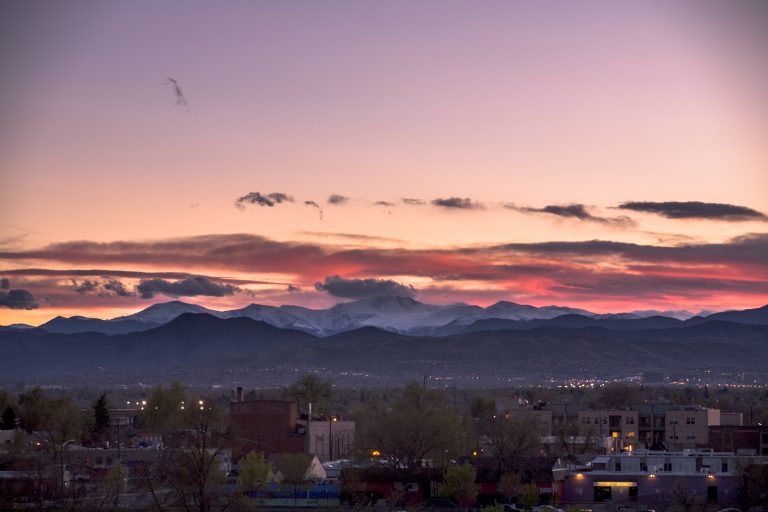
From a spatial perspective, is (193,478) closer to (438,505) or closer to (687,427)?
(438,505)

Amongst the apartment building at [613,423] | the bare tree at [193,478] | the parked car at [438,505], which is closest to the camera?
the bare tree at [193,478]

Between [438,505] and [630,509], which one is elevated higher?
[630,509]

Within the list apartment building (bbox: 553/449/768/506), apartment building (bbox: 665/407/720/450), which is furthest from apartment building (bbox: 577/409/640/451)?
apartment building (bbox: 553/449/768/506)

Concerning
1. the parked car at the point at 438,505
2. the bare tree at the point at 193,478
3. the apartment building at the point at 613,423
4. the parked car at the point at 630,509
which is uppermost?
the bare tree at the point at 193,478

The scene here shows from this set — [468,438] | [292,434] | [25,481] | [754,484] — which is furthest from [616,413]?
[25,481]

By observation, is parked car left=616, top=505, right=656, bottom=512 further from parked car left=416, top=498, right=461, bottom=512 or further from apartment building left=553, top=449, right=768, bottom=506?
parked car left=416, top=498, right=461, bottom=512

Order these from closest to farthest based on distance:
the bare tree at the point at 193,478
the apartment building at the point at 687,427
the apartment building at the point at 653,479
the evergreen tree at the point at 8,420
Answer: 1. the bare tree at the point at 193,478
2. the apartment building at the point at 653,479
3. the evergreen tree at the point at 8,420
4. the apartment building at the point at 687,427

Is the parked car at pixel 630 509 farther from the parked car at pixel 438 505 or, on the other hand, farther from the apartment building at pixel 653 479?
the parked car at pixel 438 505

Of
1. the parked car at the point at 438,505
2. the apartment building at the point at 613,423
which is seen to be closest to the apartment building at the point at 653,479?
the parked car at the point at 438,505

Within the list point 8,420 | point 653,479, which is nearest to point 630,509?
point 653,479

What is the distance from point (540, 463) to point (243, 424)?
35.8 m

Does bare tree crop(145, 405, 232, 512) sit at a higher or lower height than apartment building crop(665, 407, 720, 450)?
higher

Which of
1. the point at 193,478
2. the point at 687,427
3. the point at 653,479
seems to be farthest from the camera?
the point at 687,427

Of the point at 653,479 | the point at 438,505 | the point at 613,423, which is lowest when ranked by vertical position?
the point at 438,505
